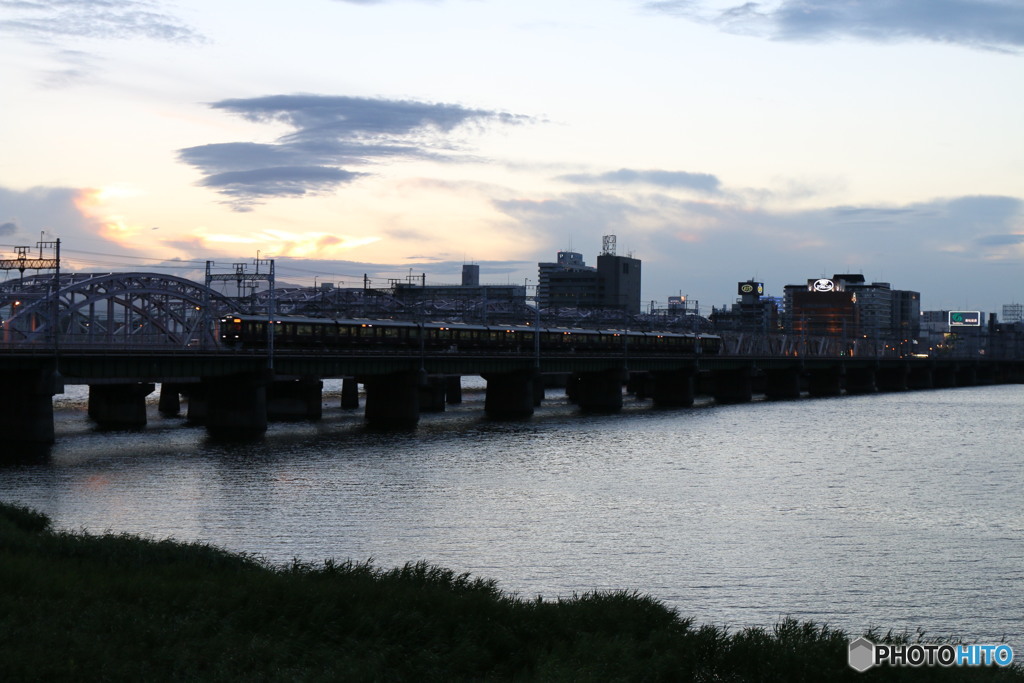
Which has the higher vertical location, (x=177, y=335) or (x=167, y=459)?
(x=177, y=335)

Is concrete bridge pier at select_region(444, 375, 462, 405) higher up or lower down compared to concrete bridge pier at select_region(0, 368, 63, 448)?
lower down

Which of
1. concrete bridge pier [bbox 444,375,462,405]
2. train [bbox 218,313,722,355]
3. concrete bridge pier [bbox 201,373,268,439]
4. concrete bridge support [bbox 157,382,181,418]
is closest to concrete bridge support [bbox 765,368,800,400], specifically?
train [bbox 218,313,722,355]

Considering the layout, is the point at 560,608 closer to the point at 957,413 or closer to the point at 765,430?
the point at 765,430

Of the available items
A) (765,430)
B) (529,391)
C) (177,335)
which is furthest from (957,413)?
(177,335)

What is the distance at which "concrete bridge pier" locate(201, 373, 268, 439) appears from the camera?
87.8 m

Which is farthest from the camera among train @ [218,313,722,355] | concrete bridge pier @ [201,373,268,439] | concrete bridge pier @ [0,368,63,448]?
train @ [218,313,722,355]

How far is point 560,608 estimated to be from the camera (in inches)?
1007

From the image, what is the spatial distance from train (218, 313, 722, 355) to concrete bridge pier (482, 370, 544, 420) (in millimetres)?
4120

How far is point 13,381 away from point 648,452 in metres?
44.9

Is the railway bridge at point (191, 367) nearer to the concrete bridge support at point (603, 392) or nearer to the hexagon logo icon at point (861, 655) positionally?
the concrete bridge support at point (603, 392)

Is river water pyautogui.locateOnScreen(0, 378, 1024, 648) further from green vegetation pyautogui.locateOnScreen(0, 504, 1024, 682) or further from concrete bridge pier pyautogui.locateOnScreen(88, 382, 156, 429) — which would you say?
green vegetation pyautogui.locateOnScreen(0, 504, 1024, 682)

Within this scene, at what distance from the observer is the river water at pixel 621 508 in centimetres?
3503

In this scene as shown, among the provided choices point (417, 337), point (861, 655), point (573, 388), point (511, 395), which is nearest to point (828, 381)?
point (573, 388)

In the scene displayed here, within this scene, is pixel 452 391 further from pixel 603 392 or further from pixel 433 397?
pixel 603 392
